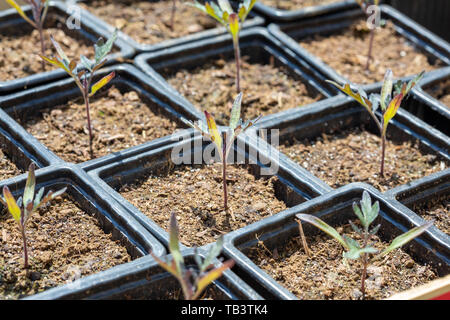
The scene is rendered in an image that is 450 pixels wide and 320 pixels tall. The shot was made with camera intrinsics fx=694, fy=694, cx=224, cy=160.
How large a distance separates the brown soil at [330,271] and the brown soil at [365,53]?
3.22 feet

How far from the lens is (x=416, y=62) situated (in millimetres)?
2744

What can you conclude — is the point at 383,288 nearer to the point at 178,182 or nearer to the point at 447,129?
the point at 178,182

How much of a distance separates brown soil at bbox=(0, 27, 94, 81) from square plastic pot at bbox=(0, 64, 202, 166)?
23 cm

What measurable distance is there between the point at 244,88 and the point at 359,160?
57 cm

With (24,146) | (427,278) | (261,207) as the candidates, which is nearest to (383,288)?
(427,278)

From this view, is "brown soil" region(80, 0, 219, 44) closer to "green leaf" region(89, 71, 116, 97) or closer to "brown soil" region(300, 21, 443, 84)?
"brown soil" region(300, 21, 443, 84)

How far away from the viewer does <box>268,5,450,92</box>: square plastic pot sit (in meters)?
2.67

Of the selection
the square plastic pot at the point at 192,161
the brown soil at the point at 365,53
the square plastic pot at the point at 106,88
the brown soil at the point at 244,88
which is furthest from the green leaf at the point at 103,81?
the brown soil at the point at 365,53

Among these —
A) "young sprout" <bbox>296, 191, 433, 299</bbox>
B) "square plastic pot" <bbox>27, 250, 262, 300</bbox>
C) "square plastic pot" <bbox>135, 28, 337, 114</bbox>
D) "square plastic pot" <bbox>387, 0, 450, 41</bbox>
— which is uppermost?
"square plastic pot" <bbox>387, 0, 450, 41</bbox>

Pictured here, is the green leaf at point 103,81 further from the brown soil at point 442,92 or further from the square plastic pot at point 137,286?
the brown soil at point 442,92

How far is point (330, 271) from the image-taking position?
5.61ft

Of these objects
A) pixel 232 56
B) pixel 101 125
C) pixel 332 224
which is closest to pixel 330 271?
pixel 332 224

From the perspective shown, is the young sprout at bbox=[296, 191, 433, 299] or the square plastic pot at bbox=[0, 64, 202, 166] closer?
the young sprout at bbox=[296, 191, 433, 299]

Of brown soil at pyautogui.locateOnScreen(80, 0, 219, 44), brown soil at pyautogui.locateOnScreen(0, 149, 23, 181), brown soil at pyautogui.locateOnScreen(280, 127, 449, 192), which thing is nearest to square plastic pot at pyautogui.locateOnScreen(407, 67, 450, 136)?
brown soil at pyautogui.locateOnScreen(280, 127, 449, 192)
